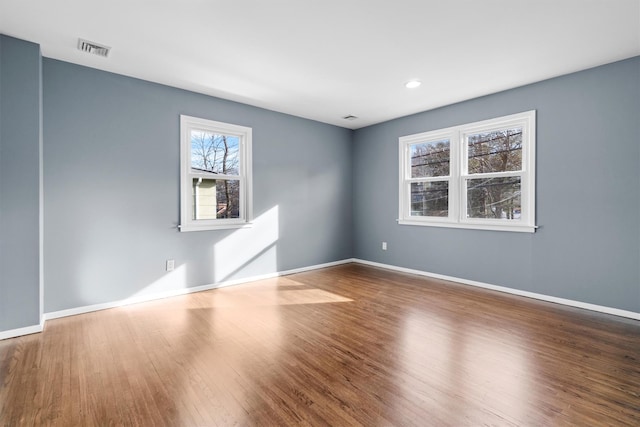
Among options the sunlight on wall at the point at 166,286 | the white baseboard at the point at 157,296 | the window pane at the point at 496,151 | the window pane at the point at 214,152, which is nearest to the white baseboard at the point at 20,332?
the white baseboard at the point at 157,296

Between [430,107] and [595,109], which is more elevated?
[430,107]

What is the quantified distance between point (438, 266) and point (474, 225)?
828 mm

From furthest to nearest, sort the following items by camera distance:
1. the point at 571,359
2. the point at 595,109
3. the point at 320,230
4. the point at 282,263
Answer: the point at 320,230, the point at 282,263, the point at 595,109, the point at 571,359

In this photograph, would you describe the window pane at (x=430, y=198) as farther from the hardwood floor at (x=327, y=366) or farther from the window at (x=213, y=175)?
the window at (x=213, y=175)

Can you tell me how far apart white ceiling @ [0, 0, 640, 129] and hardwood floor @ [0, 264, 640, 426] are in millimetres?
2585

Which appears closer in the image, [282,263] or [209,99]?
[209,99]

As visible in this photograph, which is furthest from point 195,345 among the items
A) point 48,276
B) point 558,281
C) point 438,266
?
point 558,281

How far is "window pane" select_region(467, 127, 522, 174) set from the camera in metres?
3.84

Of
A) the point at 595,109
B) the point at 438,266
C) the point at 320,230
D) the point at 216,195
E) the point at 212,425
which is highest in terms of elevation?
the point at 595,109

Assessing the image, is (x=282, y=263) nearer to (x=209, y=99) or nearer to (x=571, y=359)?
(x=209, y=99)

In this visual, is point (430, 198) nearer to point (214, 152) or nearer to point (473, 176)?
point (473, 176)

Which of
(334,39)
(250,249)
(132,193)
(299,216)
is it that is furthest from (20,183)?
(299,216)

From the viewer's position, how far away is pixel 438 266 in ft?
15.1

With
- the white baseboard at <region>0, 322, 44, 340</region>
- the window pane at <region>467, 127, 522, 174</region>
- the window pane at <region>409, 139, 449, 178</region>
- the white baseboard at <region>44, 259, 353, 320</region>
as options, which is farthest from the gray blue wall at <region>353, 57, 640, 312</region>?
the white baseboard at <region>0, 322, 44, 340</region>
